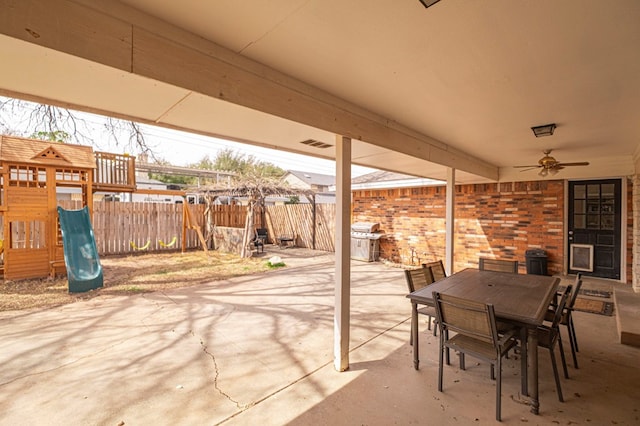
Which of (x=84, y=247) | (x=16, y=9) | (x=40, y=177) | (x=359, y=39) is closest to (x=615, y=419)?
(x=359, y=39)

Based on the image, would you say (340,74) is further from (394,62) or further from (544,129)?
(544,129)

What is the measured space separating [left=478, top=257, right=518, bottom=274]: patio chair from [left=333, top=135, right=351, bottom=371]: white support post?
8.89ft

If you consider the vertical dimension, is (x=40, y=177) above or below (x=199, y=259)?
above

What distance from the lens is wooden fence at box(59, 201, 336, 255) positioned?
32.2 ft

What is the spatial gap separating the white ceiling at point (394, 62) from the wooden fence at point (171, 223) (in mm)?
8621

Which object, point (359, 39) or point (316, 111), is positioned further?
point (316, 111)

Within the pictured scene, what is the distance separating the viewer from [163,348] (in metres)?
3.44

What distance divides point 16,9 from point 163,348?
11.0 ft

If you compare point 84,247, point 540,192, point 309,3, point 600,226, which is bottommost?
point 84,247

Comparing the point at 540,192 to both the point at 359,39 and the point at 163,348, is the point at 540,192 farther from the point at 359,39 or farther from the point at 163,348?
the point at 163,348

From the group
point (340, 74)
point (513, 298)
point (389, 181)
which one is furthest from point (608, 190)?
point (340, 74)

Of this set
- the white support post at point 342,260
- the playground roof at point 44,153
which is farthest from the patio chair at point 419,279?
the playground roof at point 44,153

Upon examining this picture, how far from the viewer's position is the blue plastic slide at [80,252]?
5.78 meters

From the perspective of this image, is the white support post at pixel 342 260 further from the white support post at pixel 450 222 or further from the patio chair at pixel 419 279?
the white support post at pixel 450 222
